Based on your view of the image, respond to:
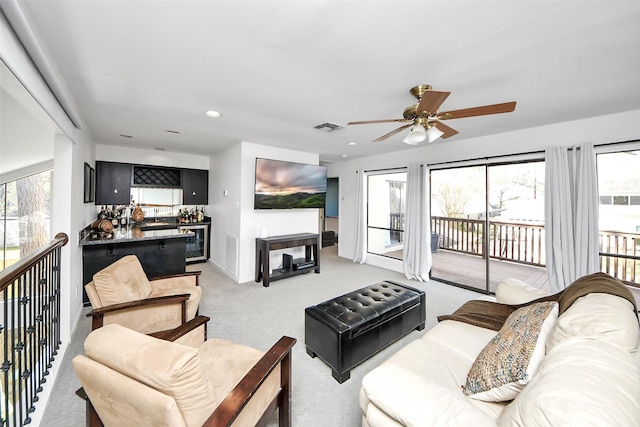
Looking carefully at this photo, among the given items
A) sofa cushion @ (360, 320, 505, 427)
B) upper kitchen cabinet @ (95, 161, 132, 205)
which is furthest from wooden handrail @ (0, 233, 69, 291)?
upper kitchen cabinet @ (95, 161, 132, 205)

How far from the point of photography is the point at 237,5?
51.7 inches

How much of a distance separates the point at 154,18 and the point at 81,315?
3332mm

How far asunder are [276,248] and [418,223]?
2.46 meters

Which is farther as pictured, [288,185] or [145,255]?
[288,185]

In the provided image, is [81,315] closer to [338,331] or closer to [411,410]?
[338,331]

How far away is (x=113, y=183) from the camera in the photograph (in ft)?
15.5

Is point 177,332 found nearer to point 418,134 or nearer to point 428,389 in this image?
point 428,389

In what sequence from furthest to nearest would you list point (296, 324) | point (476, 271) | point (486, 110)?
point (476, 271) < point (296, 324) < point (486, 110)

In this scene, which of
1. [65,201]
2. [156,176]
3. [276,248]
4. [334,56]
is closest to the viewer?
[334,56]

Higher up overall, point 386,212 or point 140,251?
point 386,212

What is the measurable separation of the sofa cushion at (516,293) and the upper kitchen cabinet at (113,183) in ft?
19.5

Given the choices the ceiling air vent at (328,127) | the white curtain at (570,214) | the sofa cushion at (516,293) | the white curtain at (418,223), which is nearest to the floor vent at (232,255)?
the ceiling air vent at (328,127)

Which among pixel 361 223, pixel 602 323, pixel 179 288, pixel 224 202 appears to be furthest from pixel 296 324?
pixel 361 223

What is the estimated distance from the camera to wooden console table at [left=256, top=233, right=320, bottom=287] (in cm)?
407
